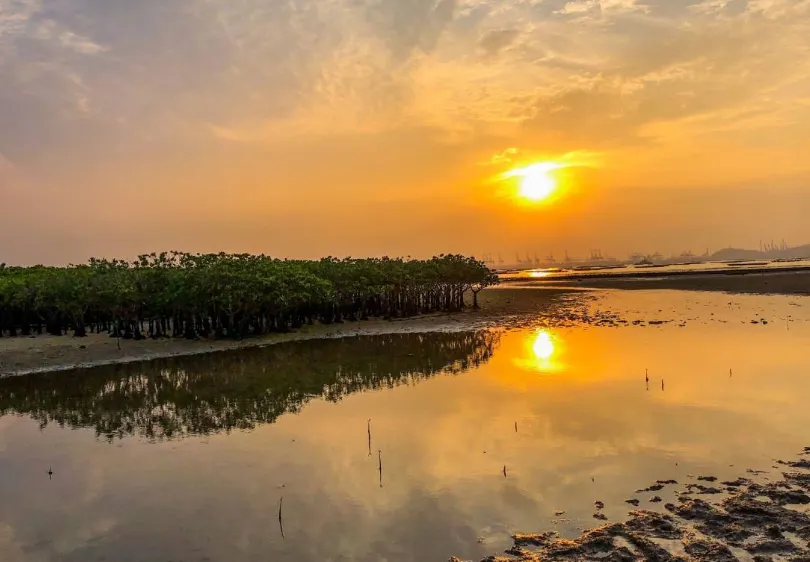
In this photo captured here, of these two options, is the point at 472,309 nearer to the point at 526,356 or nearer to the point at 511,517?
the point at 526,356

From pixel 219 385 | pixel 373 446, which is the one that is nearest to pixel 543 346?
pixel 219 385

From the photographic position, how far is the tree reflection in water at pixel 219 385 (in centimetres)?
2139

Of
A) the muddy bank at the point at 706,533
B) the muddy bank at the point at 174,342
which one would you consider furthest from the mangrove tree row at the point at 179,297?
the muddy bank at the point at 706,533

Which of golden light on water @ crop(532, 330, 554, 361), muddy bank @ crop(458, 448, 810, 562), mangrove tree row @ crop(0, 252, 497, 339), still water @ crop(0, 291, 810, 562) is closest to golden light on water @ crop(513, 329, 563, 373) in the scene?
golden light on water @ crop(532, 330, 554, 361)

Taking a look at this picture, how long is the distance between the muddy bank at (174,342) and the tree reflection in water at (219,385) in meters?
2.21

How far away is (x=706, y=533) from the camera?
9.94m

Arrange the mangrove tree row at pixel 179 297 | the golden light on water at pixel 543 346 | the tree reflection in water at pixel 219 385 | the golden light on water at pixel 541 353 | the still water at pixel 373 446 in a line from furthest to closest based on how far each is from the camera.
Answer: the mangrove tree row at pixel 179 297
the golden light on water at pixel 543 346
the golden light on water at pixel 541 353
the tree reflection in water at pixel 219 385
the still water at pixel 373 446

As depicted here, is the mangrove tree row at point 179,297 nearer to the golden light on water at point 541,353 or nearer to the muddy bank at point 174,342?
the muddy bank at point 174,342

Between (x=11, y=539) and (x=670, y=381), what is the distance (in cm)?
2133

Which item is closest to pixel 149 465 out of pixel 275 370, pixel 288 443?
pixel 288 443

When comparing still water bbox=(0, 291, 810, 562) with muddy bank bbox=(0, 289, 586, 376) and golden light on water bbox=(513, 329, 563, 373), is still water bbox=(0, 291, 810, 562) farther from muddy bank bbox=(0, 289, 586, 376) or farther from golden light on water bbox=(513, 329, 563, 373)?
muddy bank bbox=(0, 289, 586, 376)

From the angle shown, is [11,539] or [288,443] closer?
[11,539]

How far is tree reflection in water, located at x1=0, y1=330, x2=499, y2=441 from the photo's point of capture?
2139 cm

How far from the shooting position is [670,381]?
22.0 m
